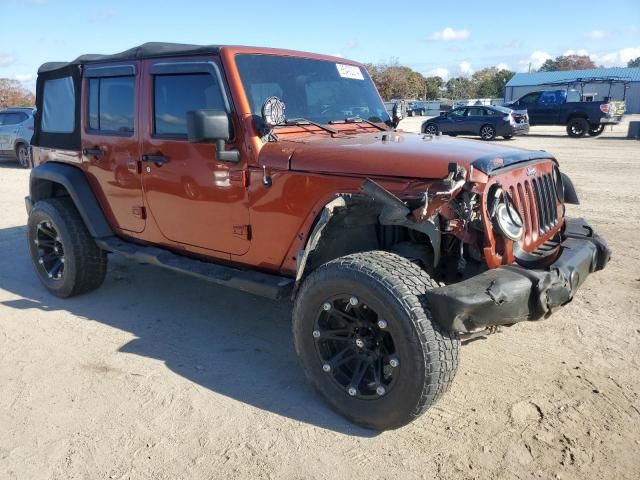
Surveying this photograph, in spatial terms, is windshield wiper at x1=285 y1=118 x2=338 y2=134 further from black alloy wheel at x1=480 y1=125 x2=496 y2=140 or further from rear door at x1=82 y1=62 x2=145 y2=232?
black alloy wheel at x1=480 y1=125 x2=496 y2=140

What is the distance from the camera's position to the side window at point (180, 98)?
12.4 feet

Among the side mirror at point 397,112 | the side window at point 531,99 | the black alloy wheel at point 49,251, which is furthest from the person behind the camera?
the side window at point 531,99

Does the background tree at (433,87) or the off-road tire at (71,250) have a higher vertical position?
the background tree at (433,87)

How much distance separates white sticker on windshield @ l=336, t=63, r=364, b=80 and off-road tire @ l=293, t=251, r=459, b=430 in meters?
1.98

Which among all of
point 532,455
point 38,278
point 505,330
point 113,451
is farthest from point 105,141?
point 532,455

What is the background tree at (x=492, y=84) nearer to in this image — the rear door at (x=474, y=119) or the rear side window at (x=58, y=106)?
the rear door at (x=474, y=119)

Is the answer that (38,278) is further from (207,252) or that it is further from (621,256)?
(621,256)

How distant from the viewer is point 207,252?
404 cm

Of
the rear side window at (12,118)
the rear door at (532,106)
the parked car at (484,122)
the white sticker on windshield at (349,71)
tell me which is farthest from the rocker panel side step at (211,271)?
the rear door at (532,106)

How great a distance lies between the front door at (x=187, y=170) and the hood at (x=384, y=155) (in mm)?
399

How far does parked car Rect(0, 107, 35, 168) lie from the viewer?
1462cm

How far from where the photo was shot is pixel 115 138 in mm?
4449

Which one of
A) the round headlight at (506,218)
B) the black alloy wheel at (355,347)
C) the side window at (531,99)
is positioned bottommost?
the black alloy wheel at (355,347)

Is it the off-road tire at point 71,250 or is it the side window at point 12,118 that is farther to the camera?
the side window at point 12,118
